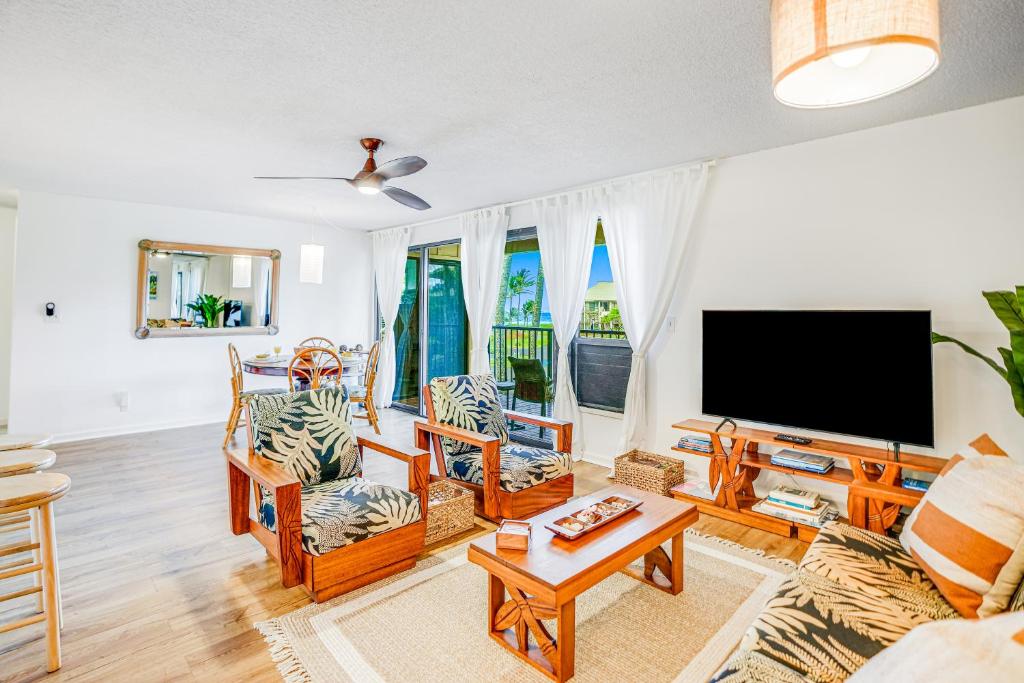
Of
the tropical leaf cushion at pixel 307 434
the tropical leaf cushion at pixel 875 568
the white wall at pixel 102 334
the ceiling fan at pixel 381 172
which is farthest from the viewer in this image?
the white wall at pixel 102 334

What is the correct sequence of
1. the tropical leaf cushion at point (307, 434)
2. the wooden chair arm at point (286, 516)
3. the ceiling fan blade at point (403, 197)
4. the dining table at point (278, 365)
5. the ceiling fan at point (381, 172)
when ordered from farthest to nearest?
the dining table at point (278, 365)
the ceiling fan blade at point (403, 197)
the ceiling fan at point (381, 172)
the tropical leaf cushion at point (307, 434)
the wooden chair arm at point (286, 516)

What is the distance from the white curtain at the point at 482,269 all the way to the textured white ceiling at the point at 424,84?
3.67 feet

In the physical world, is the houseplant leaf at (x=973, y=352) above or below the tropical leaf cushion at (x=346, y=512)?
above

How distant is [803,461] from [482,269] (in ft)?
11.3

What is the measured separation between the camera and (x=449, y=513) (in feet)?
9.58

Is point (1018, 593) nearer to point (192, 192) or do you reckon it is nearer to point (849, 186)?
point (849, 186)

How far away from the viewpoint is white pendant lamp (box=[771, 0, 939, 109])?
0.95m

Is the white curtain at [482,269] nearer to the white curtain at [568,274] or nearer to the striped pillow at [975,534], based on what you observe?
the white curtain at [568,274]

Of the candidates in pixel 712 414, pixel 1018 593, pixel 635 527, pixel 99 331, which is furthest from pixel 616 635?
pixel 99 331

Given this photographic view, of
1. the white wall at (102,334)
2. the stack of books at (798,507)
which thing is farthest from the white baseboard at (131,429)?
the stack of books at (798,507)

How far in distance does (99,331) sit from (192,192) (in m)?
1.85

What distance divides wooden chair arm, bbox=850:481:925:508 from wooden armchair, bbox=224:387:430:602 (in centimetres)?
228

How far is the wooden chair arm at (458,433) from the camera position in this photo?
3.01m

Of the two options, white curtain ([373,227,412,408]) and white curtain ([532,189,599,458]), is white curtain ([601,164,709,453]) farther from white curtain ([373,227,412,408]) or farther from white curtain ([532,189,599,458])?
white curtain ([373,227,412,408])
